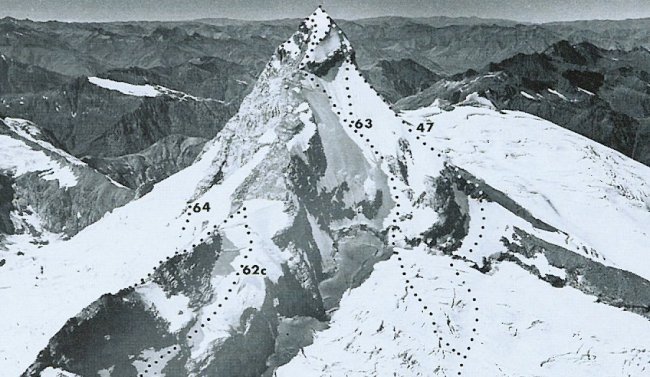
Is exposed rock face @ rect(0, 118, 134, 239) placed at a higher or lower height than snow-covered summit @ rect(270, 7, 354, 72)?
lower

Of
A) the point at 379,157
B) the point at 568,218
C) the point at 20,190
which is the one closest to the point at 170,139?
the point at 20,190

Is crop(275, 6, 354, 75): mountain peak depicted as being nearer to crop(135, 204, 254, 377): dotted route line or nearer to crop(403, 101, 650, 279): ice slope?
crop(135, 204, 254, 377): dotted route line

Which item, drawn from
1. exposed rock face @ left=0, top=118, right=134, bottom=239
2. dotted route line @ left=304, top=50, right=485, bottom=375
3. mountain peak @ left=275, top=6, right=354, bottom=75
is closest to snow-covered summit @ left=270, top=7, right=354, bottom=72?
mountain peak @ left=275, top=6, right=354, bottom=75

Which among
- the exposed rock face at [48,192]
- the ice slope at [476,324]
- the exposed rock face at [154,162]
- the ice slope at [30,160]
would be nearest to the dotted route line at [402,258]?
the ice slope at [476,324]

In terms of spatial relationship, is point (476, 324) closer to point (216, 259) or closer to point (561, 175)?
point (216, 259)

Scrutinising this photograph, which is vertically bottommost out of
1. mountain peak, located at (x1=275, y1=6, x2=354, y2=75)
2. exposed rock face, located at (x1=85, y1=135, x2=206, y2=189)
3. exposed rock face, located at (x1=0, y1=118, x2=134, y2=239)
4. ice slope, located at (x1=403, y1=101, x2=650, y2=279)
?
exposed rock face, located at (x1=85, y1=135, x2=206, y2=189)

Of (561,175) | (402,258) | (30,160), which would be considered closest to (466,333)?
(402,258)

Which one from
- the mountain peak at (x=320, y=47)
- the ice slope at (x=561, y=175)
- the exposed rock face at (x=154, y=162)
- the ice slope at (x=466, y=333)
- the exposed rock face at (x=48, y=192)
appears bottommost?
the exposed rock face at (x=154, y=162)

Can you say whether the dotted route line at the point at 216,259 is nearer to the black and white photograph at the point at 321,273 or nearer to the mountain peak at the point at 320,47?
the black and white photograph at the point at 321,273

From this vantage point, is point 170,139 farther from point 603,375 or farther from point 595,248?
point 603,375
